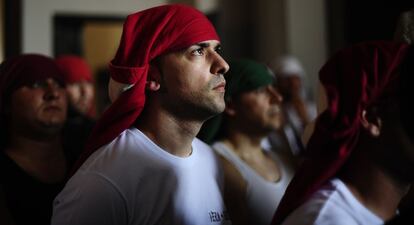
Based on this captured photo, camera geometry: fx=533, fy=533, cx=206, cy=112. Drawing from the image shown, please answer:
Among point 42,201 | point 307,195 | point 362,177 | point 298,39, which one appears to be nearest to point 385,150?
point 362,177

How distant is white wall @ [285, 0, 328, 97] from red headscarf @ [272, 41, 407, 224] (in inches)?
156

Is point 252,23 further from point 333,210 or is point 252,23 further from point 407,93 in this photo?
point 333,210

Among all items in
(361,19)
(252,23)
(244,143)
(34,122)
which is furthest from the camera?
(252,23)

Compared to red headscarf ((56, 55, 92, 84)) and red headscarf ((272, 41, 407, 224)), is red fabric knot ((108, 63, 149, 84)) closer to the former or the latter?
red headscarf ((272, 41, 407, 224))

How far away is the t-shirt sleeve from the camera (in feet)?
4.89

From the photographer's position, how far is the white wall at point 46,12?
554 cm

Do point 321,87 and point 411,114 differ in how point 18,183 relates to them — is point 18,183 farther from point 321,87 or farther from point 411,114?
point 411,114

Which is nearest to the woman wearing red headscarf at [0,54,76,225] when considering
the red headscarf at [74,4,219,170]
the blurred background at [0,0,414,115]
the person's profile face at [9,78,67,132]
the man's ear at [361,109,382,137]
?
the person's profile face at [9,78,67,132]

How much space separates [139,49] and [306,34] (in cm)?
386

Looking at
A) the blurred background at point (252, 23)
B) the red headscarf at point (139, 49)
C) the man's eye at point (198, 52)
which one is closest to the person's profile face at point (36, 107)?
the red headscarf at point (139, 49)

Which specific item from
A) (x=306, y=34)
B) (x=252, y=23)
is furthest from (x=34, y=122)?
(x=252, y=23)

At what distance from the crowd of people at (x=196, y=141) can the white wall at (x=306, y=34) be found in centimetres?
272

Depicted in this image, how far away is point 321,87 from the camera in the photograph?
1506 mm

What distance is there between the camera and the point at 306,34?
17.6ft
